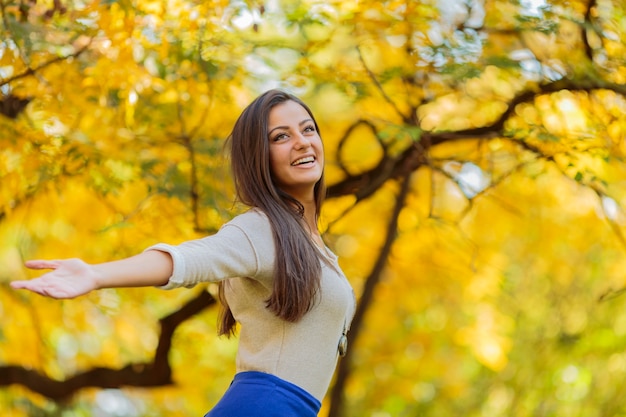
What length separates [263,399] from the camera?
187 cm

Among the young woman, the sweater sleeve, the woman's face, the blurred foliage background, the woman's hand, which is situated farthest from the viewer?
the blurred foliage background

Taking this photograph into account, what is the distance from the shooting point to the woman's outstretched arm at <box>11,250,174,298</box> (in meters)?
A: 1.42

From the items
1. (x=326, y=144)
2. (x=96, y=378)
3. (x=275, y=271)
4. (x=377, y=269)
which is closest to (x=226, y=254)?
(x=275, y=271)

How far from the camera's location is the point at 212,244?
173 centimetres

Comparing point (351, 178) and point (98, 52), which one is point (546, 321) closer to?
point (351, 178)

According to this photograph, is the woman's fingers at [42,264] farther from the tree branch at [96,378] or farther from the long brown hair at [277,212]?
the tree branch at [96,378]

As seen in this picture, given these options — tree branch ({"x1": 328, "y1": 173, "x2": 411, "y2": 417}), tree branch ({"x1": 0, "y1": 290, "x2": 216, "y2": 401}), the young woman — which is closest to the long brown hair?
the young woman

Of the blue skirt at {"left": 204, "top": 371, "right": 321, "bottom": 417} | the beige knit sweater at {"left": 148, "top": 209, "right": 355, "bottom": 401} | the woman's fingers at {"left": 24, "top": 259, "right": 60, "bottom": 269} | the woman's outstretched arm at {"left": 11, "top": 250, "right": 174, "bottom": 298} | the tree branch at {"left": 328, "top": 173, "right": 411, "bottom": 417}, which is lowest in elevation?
the tree branch at {"left": 328, "top": 173, "right": 411, "bottom": 417}

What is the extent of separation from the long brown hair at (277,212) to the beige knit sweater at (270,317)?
1.0 inches

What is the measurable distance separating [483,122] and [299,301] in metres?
2.90

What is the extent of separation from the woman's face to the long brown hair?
0.02m

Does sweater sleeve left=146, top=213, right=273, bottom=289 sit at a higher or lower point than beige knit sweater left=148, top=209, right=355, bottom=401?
higher

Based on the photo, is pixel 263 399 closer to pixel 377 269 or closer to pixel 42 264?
pixel 42 264

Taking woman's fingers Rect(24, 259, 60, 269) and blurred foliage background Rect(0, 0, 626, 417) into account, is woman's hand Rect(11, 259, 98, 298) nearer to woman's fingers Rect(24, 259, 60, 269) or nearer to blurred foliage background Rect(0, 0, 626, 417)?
woman's fingers Rect(24, 259, 60, 269)
